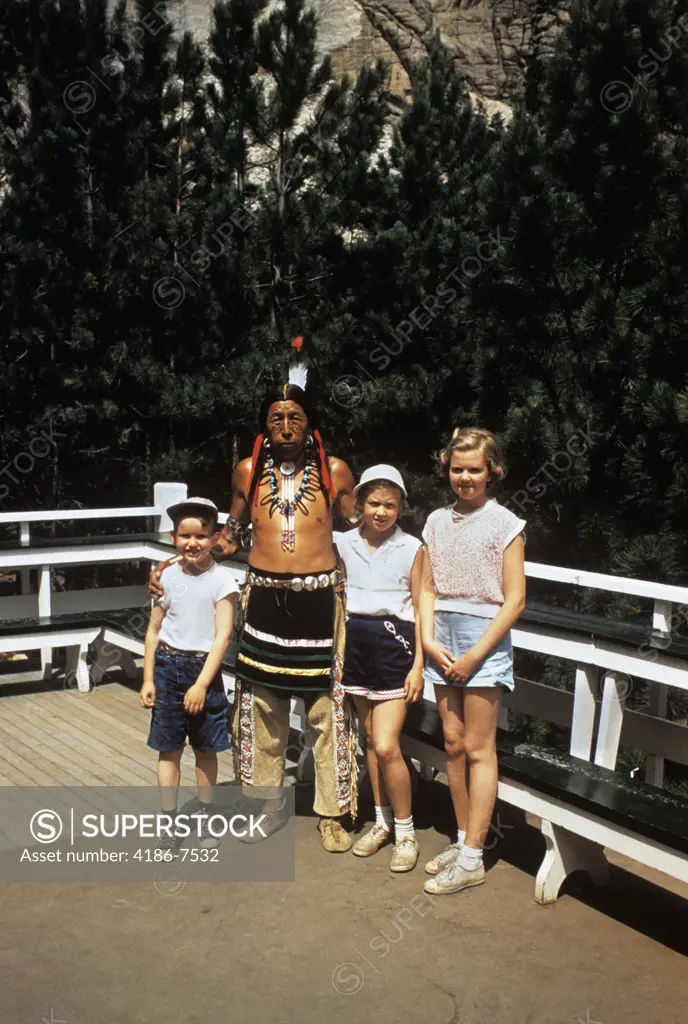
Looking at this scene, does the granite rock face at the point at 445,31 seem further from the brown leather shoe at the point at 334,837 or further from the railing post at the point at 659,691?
the brown leather shoe at the point at 334,837

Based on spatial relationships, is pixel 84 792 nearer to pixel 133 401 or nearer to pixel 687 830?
pixel 687 830

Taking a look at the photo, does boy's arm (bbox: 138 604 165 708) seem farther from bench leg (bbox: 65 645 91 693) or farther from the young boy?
bench leg (bbox: 65 645 91 693)

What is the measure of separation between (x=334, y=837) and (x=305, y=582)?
3.28 feet

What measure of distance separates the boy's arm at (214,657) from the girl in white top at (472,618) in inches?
27.5

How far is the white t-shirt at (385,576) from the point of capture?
3.87m

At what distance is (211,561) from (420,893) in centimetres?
139

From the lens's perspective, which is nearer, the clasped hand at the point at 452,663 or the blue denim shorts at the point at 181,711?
the clasped hand at the point at 452,663

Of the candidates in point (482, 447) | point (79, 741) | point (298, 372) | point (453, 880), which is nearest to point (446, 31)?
point (79, 741)

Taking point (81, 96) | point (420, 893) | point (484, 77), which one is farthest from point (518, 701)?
point (484, 77)

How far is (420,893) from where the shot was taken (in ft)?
12.1

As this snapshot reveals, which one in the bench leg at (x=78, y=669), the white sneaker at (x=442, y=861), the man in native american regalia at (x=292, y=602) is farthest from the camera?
the bench leg at (x=78, y=669)

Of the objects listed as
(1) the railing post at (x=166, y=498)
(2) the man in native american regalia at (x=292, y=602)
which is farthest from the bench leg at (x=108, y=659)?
(2) the man in native american regalia at (x=292, y=602)

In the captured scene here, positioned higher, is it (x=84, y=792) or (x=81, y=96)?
(x=81, y=96)

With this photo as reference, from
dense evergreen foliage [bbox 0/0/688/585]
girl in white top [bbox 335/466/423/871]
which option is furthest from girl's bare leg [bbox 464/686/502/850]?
dense evergreen foliage [bbox 0/0/688/585]
